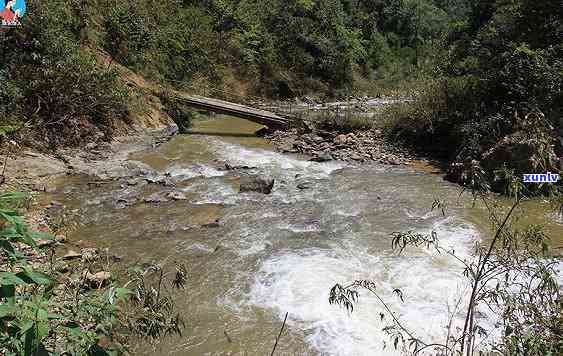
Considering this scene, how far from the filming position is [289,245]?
22.2 feet

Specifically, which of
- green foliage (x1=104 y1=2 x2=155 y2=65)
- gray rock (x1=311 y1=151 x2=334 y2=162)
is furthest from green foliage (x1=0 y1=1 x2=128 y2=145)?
gray rock (x1=311 y1=151 x2=334 y2=162)

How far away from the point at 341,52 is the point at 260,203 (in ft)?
68.9

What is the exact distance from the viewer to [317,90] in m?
26.0

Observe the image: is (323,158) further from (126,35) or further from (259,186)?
(126,35)

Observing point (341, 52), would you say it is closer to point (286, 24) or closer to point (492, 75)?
point (286, 24)

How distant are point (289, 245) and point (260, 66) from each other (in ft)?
62.3

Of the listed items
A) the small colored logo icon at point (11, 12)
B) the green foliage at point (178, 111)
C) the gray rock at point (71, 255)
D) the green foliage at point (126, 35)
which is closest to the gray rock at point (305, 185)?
the gray rock at point (71, 255)

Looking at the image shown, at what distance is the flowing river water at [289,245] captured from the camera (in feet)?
15.2

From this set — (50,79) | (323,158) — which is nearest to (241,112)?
(323,158)

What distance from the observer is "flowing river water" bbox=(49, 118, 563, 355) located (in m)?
4.64

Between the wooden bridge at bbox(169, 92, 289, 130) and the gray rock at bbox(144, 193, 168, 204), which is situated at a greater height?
the wooden bridge at bbox(169, 92, 289, 130)

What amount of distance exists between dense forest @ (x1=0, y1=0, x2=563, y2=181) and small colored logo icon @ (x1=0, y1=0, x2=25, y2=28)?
0.19 meters

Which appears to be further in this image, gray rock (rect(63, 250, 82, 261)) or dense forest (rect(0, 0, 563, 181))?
dense forest (rect(0, 0, 563, 181))

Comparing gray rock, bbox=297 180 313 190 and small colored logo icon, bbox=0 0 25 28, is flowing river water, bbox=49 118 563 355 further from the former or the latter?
small colored logo icon, bbox=0 0 25 28
